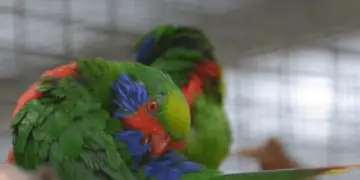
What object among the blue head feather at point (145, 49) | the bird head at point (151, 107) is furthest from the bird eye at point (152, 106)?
the blue head feather at point (145, 49)

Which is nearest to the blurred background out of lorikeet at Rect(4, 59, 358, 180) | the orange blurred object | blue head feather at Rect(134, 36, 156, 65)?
the orange blurred object

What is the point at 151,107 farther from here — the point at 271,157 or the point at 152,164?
the point at 271,157

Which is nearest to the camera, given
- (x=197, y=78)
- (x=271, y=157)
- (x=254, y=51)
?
(x=197, y=78)

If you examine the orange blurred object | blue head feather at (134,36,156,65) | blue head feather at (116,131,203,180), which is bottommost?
the orange blurred object

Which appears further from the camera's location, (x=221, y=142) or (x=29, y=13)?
(x=29, y=13)

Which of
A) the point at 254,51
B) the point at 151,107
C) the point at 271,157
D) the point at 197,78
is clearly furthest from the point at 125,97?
the point at 254,51

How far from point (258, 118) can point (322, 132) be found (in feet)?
0.43

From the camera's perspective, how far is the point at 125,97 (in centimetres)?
23

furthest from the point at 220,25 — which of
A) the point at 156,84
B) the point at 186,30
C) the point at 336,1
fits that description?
the point at 156,84

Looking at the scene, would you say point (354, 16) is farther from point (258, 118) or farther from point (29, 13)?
point (29, 13)

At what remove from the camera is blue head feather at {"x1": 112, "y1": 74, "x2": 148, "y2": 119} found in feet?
0.74

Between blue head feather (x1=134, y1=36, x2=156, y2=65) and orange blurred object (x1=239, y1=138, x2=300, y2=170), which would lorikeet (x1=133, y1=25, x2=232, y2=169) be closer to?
blue head feather (x1=134, y1=36, x2=156, y2=65)

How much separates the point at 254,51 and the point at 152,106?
47 centimetres

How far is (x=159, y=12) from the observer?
0.59m
